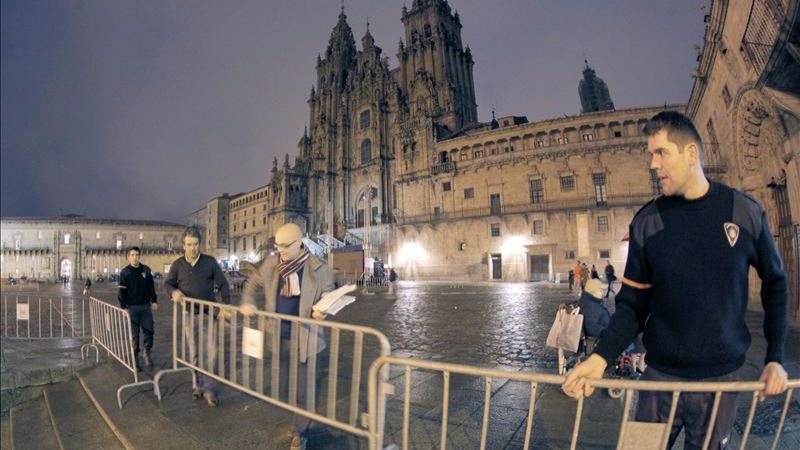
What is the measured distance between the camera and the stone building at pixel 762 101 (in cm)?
766

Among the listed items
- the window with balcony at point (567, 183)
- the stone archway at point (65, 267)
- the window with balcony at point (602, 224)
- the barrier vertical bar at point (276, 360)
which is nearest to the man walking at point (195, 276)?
the barrier vertical bar at point (276, 360)

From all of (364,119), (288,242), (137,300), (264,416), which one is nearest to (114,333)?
(137,300)

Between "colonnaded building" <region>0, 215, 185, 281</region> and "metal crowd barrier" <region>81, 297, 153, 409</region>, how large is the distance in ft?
219

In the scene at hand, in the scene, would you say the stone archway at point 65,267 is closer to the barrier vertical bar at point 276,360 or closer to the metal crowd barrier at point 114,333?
the metal crowd barrier at point 114,333

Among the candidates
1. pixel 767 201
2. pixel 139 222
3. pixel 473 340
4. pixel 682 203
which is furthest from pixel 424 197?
pixel 139 222

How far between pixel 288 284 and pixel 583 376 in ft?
8.04

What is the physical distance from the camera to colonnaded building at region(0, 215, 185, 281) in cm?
6150

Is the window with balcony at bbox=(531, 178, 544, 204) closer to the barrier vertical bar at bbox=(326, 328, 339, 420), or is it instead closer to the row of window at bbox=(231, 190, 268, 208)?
the barrier vertical bar at bbox=(326, 328, 339, 420)

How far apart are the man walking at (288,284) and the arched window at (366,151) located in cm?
4560

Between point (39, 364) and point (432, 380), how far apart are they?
5.76 meters

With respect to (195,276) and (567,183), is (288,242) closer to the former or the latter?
(195,276)

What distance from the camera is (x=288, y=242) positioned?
3.27 meters

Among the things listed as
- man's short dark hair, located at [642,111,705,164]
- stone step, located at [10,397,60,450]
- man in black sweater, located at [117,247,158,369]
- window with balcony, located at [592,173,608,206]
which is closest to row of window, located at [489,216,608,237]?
window with balcony, located at [592,173,608,206]

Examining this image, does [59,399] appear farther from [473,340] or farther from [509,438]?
[473,340]
